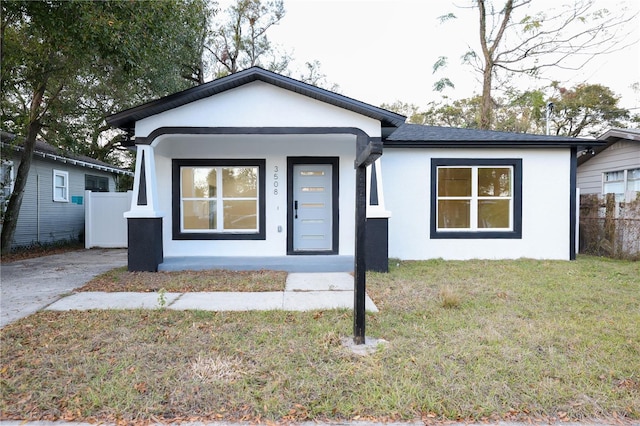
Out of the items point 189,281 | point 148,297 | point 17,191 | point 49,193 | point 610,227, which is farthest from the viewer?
point 49,193

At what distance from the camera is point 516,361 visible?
3170 mm

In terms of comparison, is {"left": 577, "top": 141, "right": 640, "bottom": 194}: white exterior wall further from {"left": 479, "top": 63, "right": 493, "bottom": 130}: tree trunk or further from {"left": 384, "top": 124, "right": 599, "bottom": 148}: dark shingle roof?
{"left": 479, "top": 63, "right": 493, "bottom": 130}: tree trunk

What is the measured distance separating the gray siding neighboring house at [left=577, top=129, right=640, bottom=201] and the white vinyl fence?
540 inches

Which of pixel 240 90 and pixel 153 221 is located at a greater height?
pixel 240 90

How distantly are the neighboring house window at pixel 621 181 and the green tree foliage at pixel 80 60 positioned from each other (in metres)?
12.4

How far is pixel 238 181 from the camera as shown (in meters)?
8.67

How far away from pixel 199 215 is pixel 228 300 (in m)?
3.95

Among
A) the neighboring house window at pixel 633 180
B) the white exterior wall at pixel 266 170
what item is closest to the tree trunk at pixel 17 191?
the white exterior wall at pixel 266 170

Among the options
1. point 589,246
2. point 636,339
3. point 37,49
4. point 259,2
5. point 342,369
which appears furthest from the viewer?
point 259,2

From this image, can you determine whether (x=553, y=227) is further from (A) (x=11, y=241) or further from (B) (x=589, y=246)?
(A) (x=11, y=241)

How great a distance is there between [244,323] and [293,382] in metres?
1.47

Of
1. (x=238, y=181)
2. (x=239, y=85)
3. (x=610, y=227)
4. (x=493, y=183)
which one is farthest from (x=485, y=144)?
(x=238, y=181)

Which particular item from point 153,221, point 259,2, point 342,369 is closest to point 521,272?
point 342,369

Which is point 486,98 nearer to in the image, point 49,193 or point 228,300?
point 228,300
